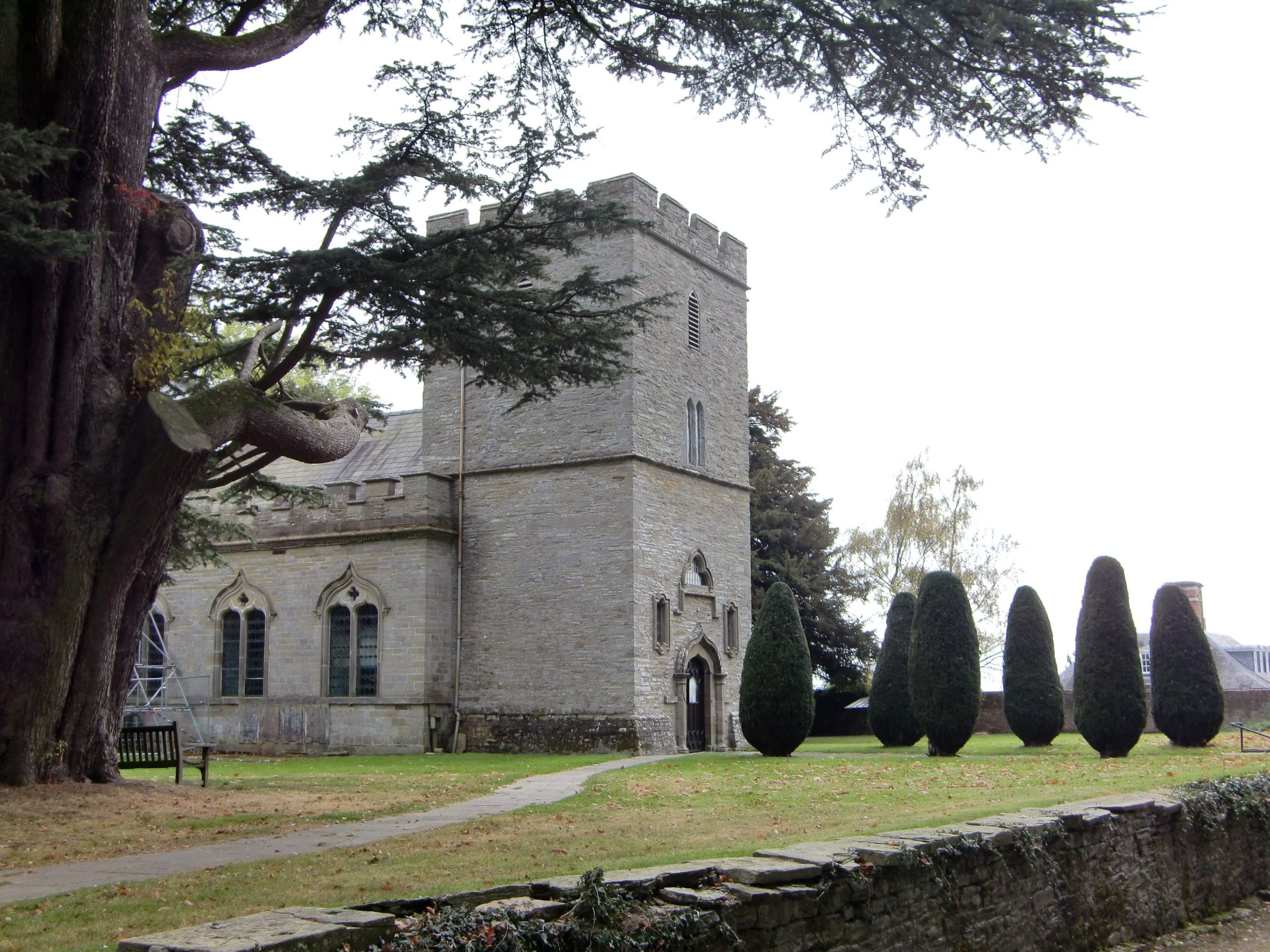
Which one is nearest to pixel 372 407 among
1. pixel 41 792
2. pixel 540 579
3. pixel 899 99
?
pixel 540 579

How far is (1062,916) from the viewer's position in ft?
29.3

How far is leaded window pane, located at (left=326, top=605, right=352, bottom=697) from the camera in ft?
89.2

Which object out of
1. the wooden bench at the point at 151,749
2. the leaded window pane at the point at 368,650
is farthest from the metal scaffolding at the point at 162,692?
the wooden bench at the point at 151,749

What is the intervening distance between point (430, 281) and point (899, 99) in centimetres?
536

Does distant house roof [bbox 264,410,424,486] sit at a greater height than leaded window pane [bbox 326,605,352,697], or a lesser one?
greater

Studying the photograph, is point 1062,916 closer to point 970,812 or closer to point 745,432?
point 970,812

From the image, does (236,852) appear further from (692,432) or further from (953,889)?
(692,432)

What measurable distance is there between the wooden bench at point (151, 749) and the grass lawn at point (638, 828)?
488cm

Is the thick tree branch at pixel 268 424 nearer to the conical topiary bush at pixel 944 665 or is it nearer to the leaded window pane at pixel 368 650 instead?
the conical topiary bush at pixel 944 665

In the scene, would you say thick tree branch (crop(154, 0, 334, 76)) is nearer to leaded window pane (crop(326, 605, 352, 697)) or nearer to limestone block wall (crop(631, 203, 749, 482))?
limestone block wall (crop(631, 203, 749, 482))

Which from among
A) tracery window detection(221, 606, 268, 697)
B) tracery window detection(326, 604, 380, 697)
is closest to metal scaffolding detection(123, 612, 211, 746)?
tracery window detection(221, 606, 268, 697)

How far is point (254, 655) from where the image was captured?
93.7 ft

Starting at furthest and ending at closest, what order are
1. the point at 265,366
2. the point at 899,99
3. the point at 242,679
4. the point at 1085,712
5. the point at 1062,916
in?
the point at 242,679
the point at 1085,712
the point at 265,366
the point at 899,99
the point at 1062,916

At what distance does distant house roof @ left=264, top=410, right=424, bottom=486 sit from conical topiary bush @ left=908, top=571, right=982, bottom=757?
13080 mm
